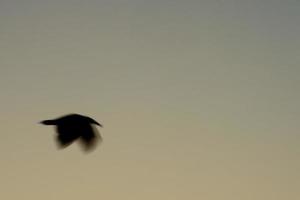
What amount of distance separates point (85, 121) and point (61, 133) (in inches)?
5.2

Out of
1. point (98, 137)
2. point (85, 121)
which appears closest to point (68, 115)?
point (85, 121)

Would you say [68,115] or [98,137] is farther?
[98,137]

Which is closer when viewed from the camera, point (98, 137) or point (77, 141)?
point (77, 141)

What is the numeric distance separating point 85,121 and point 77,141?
10cm

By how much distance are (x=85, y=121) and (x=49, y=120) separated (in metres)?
0.17

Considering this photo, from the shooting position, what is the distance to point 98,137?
2404 mm

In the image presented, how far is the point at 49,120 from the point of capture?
2.25 metres

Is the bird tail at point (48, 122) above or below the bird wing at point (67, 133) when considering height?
above

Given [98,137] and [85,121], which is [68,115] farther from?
[98,137]

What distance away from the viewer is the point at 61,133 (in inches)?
88.7

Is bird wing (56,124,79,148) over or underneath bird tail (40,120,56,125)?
underneath

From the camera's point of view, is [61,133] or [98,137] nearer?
[61,133]

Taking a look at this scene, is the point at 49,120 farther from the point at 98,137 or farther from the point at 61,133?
the point at 98,137

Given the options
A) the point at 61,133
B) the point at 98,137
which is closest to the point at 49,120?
the point at 61,133
